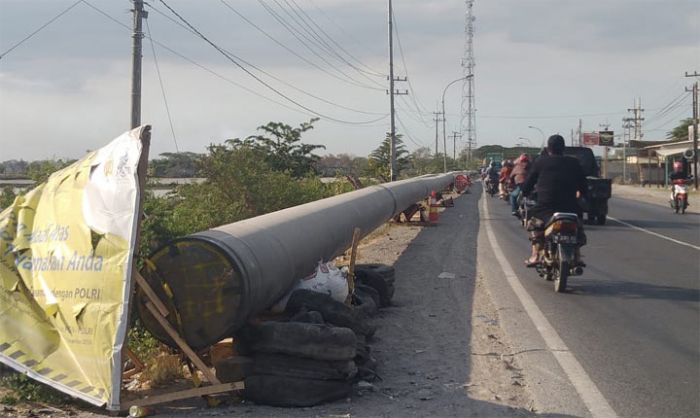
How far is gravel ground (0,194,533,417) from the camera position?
539cm

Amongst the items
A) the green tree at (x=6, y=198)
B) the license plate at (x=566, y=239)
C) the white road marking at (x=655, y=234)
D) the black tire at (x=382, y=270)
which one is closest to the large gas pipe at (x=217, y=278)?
the green tree at (x=6, y=198)

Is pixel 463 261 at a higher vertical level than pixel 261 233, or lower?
lower

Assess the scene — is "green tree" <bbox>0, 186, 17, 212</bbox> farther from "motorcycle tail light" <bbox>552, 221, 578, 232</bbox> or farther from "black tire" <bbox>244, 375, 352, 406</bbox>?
"motorcycle tail light" <bbox>552, 221, 578, 232</bbox>

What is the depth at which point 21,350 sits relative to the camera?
538 cm

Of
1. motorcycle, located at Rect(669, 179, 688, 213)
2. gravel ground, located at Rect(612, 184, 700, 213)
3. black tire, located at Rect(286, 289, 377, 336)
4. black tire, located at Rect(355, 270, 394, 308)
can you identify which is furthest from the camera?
gravel ground, located at Rect(612, 184, 700, 213)

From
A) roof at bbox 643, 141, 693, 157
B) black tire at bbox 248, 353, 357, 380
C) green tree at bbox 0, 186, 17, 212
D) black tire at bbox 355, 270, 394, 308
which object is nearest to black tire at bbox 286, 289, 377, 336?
black tire at bbox 248, 353, 357, 380

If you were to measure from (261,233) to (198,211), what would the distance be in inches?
228

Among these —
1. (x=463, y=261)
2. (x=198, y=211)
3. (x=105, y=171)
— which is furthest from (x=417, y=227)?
(x=105, y=171)

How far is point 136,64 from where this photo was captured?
13398 millimetres

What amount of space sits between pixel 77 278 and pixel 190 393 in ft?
3.45

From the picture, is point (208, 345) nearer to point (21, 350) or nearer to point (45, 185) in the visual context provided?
point (21, 350)

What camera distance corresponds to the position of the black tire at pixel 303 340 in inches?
215

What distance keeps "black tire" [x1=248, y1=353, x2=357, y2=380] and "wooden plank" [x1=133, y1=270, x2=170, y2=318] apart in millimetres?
698

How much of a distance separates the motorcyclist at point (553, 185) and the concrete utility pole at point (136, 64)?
20.8ft
